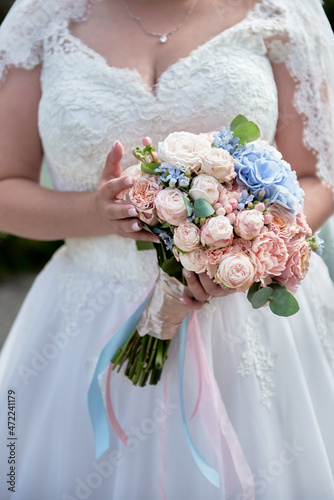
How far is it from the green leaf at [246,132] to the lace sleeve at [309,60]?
0.46 meters

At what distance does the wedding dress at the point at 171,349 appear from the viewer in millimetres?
1847

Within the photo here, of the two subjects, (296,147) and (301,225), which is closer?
(301,225)

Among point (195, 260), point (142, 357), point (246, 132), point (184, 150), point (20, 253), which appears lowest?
point (20, 253)

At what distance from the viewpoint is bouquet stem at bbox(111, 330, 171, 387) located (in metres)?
1.90

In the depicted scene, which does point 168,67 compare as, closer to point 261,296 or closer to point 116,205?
point 116,205

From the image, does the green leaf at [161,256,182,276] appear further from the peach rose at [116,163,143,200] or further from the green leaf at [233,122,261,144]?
the green leaf at [233,122,261,144]

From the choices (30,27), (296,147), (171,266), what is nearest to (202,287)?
(171,266)

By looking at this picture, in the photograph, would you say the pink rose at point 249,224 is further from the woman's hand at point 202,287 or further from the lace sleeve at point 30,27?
the lace sleeve at point 30,27

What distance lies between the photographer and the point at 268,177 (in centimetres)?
153

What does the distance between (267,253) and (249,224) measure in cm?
9

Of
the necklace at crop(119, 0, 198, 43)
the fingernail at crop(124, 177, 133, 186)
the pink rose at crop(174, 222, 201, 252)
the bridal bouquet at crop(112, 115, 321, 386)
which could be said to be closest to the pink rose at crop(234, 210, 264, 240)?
the bridal bouquet at crop(112, 115, 321, 386)

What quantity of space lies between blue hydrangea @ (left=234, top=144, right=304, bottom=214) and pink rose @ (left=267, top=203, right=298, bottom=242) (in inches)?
0.6

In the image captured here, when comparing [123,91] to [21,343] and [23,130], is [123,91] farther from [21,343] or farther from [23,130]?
[21,343]

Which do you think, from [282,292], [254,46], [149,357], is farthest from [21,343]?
[254,46]
